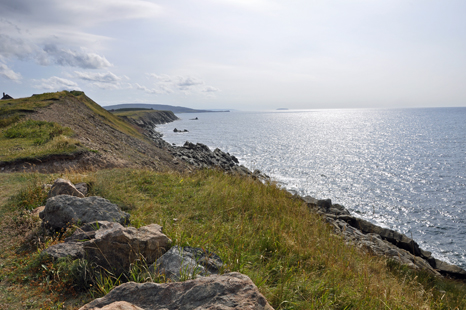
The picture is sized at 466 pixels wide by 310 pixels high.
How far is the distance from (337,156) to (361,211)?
27572 mm

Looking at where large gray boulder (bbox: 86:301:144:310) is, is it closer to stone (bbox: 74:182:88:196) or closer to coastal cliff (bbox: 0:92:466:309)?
coastal cliff (bbox: 0:92:466:309)

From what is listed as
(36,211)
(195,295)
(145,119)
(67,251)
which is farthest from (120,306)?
(145,119)

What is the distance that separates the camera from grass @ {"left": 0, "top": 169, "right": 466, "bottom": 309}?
13.4 feet

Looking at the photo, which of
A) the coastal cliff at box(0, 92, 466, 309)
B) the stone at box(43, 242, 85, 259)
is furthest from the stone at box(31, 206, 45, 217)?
the stone at box(43, 242, 85, 259)

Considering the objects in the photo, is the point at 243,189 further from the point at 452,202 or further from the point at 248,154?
the point at 248,154

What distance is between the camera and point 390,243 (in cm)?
1541

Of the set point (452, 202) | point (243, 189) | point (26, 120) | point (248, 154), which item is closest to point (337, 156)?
point (248, 154)

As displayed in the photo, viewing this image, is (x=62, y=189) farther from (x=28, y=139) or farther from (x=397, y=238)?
(x=397, y=238)

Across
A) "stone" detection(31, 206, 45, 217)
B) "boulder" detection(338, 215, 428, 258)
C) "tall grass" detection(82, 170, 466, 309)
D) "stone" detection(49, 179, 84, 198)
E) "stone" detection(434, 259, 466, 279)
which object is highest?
"stone" detection(49, 179, 84, 198)

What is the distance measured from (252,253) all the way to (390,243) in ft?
Result: 46.1

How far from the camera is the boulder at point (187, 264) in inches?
153

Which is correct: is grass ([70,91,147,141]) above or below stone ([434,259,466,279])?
above

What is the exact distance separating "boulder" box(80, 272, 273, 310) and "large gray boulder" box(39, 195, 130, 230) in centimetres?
323

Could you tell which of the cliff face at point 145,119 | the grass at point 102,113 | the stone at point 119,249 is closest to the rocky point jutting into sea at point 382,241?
the stone at point 119,249
